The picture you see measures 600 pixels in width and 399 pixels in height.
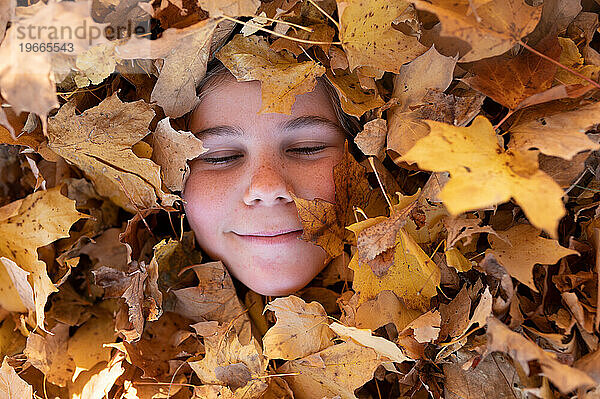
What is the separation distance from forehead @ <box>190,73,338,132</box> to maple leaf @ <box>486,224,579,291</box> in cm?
38

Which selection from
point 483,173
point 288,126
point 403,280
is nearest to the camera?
point 483,173

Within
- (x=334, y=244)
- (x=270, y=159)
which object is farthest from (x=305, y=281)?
(x=270, y=159)

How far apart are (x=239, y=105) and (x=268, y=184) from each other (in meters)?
0.16

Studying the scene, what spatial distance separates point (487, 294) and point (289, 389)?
402mm

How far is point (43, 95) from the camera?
26.9 inches

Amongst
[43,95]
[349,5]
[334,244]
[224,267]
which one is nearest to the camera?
[43,95]

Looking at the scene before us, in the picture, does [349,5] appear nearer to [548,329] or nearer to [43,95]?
[43,95]

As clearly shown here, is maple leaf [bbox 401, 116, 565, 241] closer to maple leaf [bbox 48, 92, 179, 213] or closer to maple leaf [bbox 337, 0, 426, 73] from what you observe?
maple leaf [bbox 337, 0, 426, 73]

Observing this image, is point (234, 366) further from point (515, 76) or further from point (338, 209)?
point (515, 76)

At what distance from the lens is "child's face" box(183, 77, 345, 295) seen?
990mm

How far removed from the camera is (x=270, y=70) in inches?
36.3

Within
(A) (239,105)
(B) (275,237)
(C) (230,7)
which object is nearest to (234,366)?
(B) (275,237)

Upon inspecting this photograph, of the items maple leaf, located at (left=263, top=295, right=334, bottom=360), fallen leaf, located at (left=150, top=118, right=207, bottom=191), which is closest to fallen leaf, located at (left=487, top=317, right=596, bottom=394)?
maple leaf, located at (left=263, top=295, right=334, bottom=360)

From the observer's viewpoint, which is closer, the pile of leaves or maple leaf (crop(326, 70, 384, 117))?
the pile of leaves
